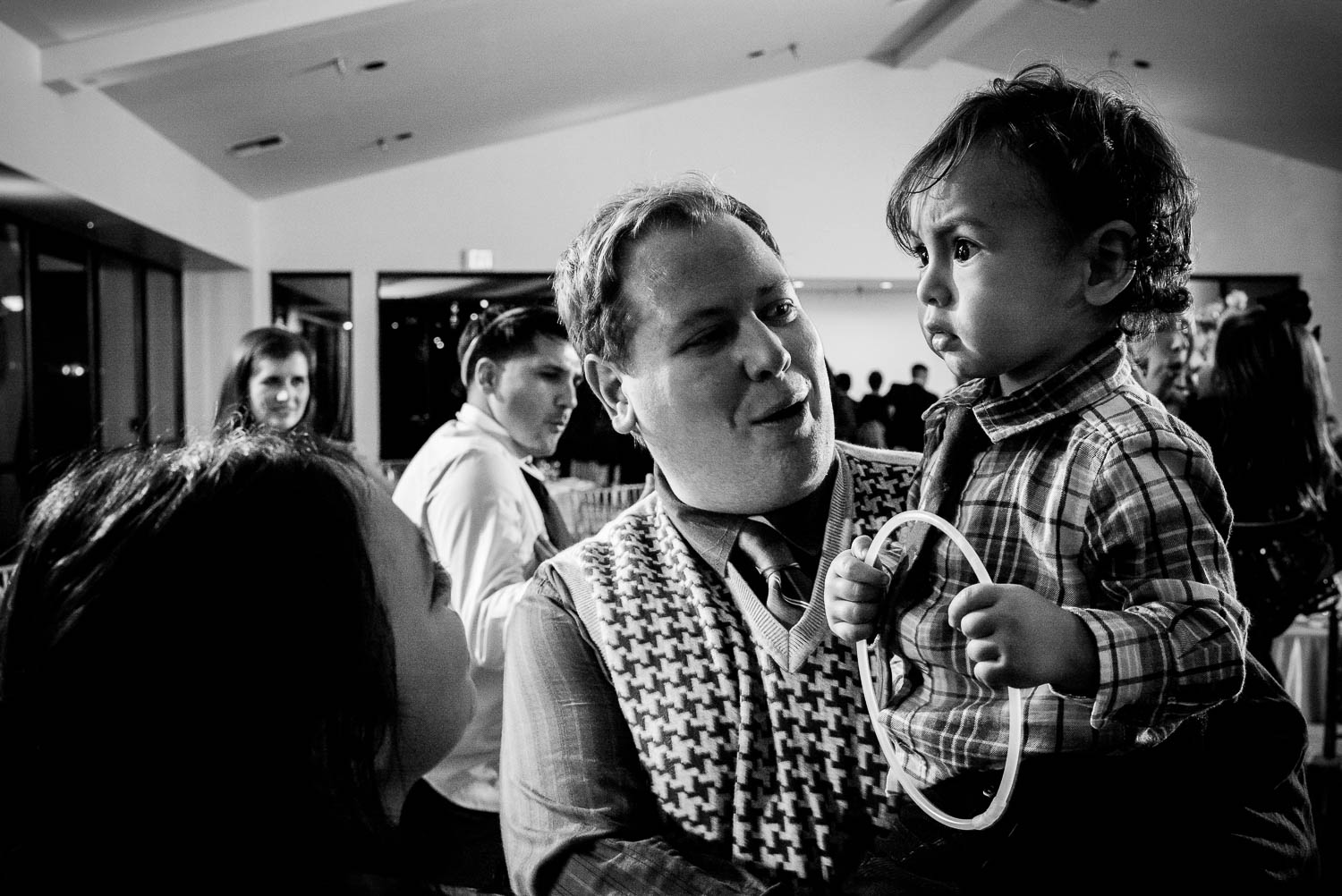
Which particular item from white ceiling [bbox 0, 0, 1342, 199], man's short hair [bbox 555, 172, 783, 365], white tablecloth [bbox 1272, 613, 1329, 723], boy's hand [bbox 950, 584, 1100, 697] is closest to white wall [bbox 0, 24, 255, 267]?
white ceiling [bbox 0, 0, 1342, 199]

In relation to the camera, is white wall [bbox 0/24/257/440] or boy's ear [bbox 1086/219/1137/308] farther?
white wall [bbox 0/24/257/440]

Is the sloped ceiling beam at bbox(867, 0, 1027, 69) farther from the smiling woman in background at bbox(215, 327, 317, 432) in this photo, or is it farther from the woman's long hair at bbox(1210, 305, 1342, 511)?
the smiling woman in background at bbox(215, 327, 317, 432)

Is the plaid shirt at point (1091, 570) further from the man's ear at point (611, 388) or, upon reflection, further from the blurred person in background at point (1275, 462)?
the blurred person in background at point (1275, 462)

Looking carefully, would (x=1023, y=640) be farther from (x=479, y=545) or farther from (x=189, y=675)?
(x=479, y=545)

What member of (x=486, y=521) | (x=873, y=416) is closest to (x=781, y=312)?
(x=486, y=521)

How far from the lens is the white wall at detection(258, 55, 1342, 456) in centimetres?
1047

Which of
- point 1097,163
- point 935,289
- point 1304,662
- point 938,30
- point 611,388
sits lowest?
point 1304,662

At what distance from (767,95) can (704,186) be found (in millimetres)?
10010

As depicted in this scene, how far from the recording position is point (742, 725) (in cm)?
108

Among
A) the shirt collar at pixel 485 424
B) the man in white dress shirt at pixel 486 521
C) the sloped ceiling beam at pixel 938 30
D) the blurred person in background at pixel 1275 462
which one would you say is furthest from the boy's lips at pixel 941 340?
the sloped ceiling beam at pixel 938 30

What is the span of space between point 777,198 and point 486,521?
887cm

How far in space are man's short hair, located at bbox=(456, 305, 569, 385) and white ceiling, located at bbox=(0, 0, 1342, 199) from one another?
3.83 meters

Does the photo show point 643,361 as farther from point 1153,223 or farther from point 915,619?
point 1153,223

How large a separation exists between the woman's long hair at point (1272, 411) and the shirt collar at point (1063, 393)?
2.01 m
